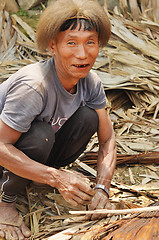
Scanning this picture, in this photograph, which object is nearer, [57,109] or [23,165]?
[23,165]

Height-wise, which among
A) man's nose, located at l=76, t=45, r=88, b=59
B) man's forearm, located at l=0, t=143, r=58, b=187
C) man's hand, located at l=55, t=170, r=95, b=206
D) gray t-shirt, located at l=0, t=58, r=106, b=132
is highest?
man's nose, located at l=76, t=45, r=88, b=59

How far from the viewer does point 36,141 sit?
202 cm

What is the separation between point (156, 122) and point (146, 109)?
241 mm

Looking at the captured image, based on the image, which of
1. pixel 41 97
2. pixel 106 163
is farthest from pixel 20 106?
pixel 106 163

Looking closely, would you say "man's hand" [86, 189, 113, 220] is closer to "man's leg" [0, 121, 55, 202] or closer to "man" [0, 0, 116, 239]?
"man" [0, 0, 116, 239]

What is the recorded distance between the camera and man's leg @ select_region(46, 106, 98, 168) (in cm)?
225

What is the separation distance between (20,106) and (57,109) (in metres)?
0.31

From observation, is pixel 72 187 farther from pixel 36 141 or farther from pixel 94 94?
pixel 94 94

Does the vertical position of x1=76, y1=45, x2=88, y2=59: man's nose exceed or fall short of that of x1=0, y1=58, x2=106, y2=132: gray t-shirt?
it exceeds it

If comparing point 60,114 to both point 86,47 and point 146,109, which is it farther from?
point 146,109

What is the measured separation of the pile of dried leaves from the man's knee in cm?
47

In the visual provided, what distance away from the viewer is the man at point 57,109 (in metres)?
1.86

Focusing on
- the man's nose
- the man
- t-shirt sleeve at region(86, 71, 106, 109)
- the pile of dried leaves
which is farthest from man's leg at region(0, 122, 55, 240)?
the man's nose

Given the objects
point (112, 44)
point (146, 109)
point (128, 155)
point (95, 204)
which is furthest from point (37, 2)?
point (95, 204)
